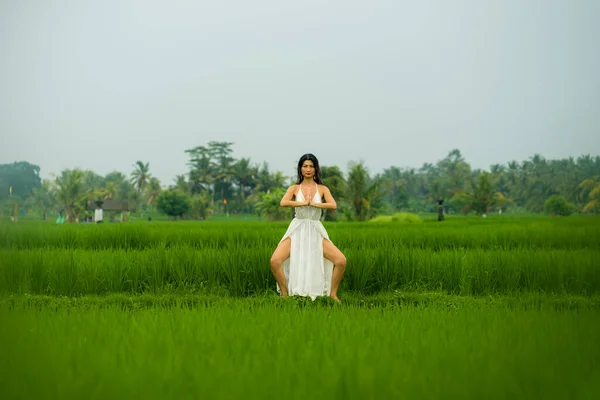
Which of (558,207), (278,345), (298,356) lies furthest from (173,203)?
(298,356)

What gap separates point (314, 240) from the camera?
5168 millimetres

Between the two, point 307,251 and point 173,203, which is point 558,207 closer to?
point 173,203

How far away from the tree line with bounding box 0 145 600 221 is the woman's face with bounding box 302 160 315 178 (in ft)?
103

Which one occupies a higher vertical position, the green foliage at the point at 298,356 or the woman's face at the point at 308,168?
the woman's face at the point at 308,168

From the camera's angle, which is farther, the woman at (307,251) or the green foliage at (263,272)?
the green foliage at (263,272)

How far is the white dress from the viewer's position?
5.10 metres

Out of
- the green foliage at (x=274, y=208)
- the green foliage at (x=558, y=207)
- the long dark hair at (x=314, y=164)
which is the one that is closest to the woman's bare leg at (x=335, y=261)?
the long dark hair at (x=314, y=164)

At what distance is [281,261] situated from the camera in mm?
5168

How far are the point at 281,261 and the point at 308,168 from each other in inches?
40.1

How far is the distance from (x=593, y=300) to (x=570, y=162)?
83.9 meters

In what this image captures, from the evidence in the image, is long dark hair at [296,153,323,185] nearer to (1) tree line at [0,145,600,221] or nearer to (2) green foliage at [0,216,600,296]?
(2) green foliage at [0,216,600,296]

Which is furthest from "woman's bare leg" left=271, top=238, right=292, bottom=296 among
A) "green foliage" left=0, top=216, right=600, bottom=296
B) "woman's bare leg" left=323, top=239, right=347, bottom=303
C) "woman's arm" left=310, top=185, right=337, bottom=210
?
"green foliage" left=0, top=216, right=600, bottom=296

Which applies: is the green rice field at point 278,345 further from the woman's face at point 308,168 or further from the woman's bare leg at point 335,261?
the woman's face at point 308,168

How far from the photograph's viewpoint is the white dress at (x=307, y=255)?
5.10 m
